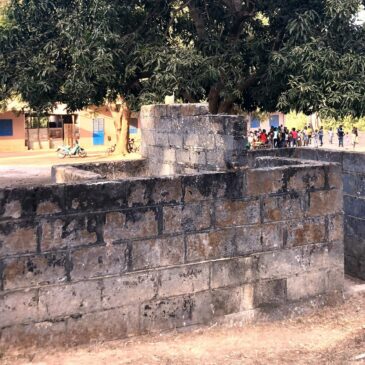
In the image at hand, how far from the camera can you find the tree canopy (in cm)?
1412

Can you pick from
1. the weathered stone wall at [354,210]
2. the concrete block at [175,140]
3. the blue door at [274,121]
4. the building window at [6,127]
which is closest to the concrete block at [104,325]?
the concrete block at [175,140]

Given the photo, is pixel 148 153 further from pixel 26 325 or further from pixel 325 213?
pixel 26 325

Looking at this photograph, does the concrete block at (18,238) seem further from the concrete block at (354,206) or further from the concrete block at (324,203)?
the concrete block at (354,206)

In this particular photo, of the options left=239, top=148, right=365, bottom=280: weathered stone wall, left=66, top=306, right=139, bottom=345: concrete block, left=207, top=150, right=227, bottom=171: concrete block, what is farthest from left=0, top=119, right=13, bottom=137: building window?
left=66, top=306, right=139, bottom=345: concrete block

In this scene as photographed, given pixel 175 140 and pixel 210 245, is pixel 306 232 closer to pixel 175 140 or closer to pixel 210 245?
pixel 210 245

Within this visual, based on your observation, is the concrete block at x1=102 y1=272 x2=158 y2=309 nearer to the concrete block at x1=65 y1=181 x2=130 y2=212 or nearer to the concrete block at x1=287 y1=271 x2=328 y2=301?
the concrete block at x1=65 y1=181 x2=130 y2=212

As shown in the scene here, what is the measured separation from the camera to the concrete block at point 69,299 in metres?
4.86

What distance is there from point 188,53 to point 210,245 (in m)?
9.91

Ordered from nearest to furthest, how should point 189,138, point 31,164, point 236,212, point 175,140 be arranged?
point 236,212 → point 189,138 → point 175,140 → point 31,164

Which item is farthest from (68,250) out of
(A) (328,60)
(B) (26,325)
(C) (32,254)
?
(A) (328,60)

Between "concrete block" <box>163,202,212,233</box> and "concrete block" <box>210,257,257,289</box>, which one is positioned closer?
"concrete block" <box>163,202,212,233</box>

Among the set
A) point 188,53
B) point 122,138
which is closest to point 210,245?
point 188,53

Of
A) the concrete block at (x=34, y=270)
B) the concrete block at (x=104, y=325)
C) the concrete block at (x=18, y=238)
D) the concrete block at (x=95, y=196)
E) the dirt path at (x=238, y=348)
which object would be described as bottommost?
the dirt path at (x=238, y=348)

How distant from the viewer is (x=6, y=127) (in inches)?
1385
